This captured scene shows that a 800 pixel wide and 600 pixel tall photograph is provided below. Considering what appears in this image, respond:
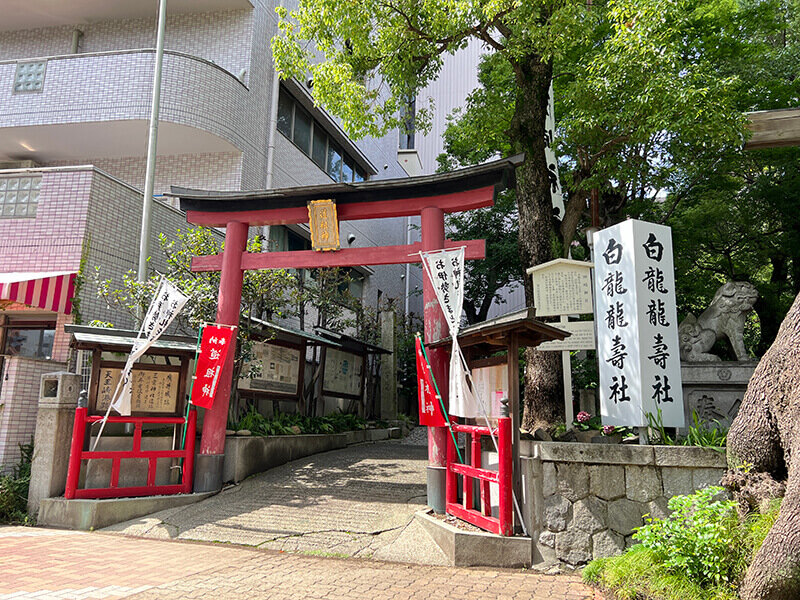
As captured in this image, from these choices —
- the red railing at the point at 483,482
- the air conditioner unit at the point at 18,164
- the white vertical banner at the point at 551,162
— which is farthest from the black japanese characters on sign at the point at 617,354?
the air conditioner unit at the point at 18,164

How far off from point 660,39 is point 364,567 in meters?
9.93

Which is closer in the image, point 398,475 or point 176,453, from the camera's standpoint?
point 176,453

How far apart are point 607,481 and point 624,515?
421 millimetres

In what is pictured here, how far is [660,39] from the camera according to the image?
401 inches

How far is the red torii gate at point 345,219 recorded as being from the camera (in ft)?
31.3

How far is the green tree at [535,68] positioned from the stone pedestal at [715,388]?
3221 mm

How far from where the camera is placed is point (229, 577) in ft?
21.1

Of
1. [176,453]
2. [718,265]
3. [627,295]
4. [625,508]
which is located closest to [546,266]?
[627,295]

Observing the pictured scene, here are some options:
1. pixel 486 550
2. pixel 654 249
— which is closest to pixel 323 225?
pixel 654 249

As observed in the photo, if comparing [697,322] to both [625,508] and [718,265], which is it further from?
[718,265]

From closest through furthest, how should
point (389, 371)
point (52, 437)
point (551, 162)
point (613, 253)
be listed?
point (613, 253) → point (52, 437) → point (551, 162) → point (389, 371)

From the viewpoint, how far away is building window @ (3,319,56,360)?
12617 mm

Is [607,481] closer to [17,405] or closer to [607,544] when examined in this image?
[607,544]

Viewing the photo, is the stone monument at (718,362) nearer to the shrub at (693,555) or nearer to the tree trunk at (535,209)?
the tree trunk at (535,209)
